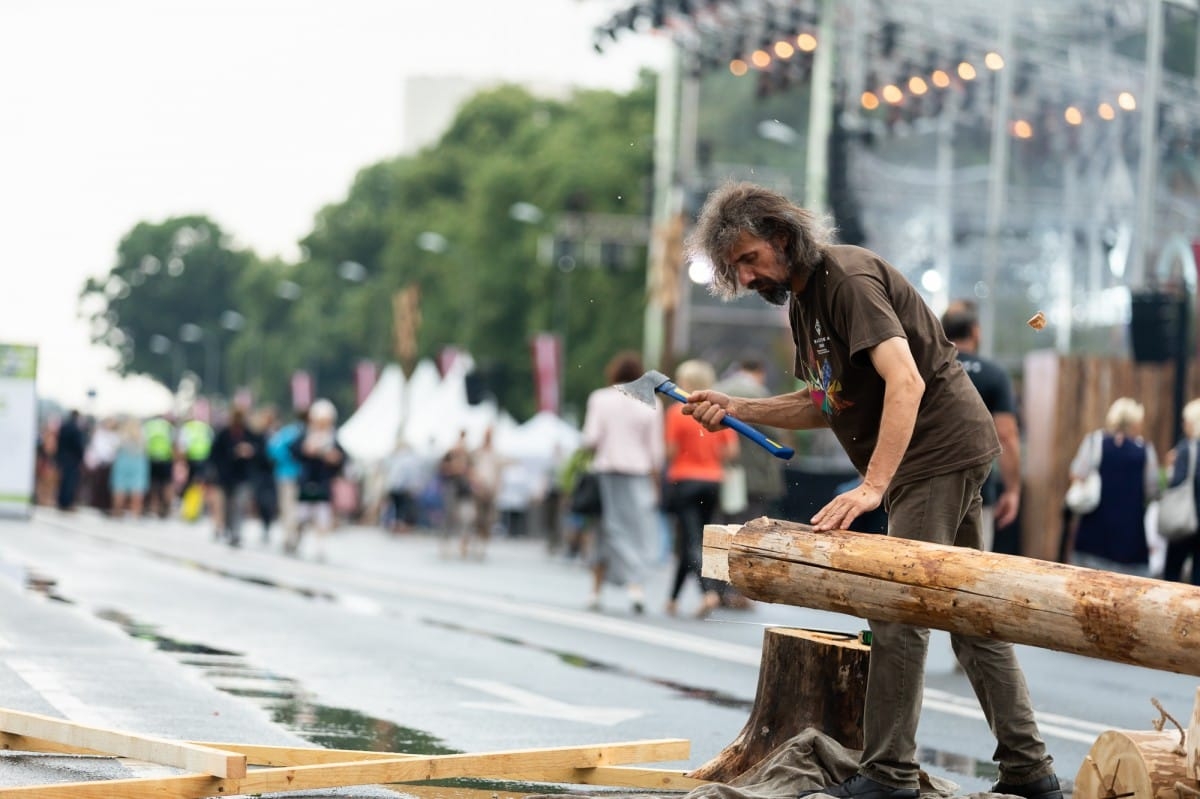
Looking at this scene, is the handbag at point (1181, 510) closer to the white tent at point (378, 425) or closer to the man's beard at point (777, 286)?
the man's beard at point (777, 286)

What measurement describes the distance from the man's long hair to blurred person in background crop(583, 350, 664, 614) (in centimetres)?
1049

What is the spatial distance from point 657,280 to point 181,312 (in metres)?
100

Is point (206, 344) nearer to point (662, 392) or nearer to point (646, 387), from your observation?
point (646, 387)

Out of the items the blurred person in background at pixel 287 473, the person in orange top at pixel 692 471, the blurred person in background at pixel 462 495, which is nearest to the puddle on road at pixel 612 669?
the person in orange top at pixel 692 471

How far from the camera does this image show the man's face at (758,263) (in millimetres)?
6699

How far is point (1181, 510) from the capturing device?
1566 centimetres

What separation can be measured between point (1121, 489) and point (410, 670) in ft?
24.3

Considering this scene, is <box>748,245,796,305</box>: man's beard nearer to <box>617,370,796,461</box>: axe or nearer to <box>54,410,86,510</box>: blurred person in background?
<box>617,370,796,461</box>: axe

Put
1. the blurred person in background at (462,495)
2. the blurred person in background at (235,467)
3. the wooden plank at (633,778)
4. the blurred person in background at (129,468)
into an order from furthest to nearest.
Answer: the blurred person in background at (129,468) < the blurred person in background at (235,467) < the blurred person in background at (462,495) < the wooden plank at (633,778)

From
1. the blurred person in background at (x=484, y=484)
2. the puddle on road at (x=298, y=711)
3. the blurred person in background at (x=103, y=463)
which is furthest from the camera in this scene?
the blurred person in background at (x=103, y=463)

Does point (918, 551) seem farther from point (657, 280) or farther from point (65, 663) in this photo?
point (657, 280)

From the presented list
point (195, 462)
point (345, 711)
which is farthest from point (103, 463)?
point (345, 711)

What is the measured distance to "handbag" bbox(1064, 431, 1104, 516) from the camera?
1725 centimetres

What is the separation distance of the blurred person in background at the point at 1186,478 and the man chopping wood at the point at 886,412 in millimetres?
9042
